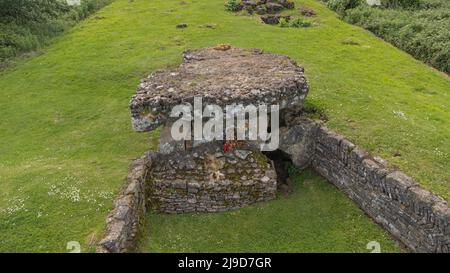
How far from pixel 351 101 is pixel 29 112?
14.0m

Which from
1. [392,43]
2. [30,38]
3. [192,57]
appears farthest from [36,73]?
[392,43]

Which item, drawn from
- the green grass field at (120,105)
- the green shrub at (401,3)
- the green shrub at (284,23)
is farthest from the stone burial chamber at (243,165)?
the green shrub at (401,3)

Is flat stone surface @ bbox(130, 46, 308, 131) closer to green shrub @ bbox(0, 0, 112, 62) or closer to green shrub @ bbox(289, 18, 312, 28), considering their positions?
green shrub @ bbox(289, 18, 312, 28)

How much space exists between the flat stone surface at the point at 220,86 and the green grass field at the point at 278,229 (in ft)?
10.3

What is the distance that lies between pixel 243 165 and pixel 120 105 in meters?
8.18

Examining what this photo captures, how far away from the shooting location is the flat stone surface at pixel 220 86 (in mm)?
14352

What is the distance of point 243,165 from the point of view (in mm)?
14977

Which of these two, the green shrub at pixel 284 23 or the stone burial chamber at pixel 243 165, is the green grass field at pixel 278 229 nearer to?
the stone burial chamber at pixel 243 165

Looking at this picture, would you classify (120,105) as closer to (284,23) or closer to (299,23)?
(284,23)

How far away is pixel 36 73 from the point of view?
25.9 meters

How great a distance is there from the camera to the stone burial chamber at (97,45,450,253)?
42.1 ft

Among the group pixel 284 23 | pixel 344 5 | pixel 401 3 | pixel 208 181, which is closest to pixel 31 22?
pixel 284 23

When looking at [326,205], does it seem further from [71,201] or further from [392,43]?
[392,43]

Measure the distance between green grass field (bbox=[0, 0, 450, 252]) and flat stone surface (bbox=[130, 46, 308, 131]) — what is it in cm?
195
